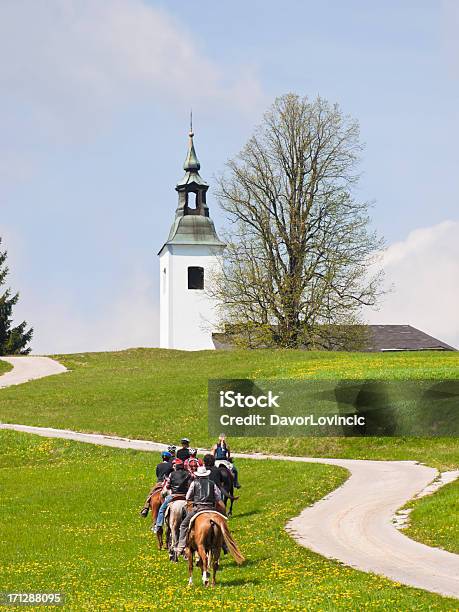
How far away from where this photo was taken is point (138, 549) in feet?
79.0

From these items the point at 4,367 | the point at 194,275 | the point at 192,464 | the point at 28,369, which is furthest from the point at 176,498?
the point at 194,275

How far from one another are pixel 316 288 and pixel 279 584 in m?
54.6

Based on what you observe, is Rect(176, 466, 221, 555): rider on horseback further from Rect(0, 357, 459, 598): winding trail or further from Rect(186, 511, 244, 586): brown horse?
Rect(0, 357, 459, 598): winding trail

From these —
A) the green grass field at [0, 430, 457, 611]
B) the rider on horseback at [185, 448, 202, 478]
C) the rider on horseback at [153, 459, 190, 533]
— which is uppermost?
the rider on horseback at [185, 448, 202, 478]

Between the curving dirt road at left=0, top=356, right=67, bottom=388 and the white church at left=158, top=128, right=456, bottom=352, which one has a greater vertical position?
the white church at left=158, top=128, right=456, bottom=352

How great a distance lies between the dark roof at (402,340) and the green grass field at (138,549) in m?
55.9

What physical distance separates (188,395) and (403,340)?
155ft

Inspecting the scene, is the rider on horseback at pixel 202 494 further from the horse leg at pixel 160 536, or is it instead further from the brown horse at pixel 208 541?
the horse leg at pixel 160 536

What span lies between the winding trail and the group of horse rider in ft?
10.7

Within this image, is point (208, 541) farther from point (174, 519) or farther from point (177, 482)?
point (177, 482)

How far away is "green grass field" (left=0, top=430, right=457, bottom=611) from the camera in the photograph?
1717 cm

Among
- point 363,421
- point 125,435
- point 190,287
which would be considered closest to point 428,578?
point 363,421

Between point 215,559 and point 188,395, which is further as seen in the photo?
point 188,395

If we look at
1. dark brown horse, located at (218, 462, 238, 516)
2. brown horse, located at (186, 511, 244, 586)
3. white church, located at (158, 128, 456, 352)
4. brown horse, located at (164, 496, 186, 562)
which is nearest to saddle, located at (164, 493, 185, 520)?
brown horse, located at (164, 496, 186, 562)
